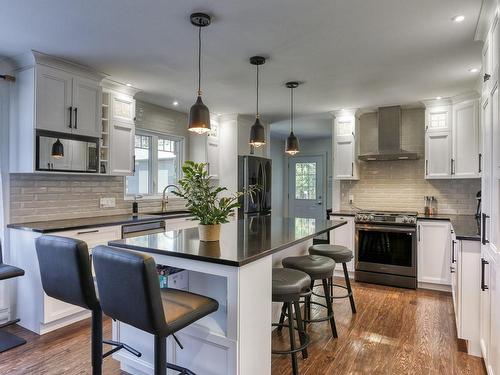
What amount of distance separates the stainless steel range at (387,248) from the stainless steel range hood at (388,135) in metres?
0.85

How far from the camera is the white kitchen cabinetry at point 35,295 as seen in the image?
2857 mm

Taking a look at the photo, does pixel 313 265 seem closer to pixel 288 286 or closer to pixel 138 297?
pixel 288 286

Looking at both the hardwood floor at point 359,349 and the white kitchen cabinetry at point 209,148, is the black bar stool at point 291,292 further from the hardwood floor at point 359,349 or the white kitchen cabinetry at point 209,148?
the white kitchen cabinetry at point 209,148

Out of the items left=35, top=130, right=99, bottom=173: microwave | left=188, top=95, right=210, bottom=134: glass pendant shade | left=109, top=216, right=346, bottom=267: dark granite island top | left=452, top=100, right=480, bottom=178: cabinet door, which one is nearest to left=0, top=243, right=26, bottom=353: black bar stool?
left=35, top=130, right=99, bottom=173: microwave

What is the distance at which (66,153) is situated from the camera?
3248mm

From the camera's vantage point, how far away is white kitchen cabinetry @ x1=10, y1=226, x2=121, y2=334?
2.86 meters

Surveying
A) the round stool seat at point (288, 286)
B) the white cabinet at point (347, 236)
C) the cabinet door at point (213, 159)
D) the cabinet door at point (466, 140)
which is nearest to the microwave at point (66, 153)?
the cabinet door at point (213, 159)

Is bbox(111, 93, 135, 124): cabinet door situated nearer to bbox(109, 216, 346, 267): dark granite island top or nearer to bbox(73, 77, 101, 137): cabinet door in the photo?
bbox(73, 77, 101, 137): cabinet door

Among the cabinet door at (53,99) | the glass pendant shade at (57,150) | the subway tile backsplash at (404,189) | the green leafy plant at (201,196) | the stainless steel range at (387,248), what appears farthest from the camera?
the subway tile backsplash at (404,189)

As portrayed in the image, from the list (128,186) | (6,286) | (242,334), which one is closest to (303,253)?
(242,334)

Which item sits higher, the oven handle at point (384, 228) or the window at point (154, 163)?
the window at point (154, 163)

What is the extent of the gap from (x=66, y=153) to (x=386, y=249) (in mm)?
3977

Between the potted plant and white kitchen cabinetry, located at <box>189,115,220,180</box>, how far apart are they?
3167mm

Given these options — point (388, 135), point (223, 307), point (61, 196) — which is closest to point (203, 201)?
point (223, 307)
